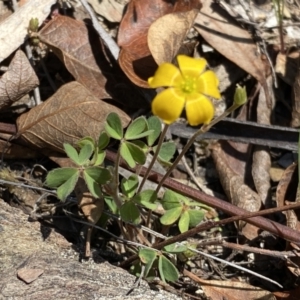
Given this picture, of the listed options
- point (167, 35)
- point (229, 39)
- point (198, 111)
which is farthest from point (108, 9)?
point (198, 111)

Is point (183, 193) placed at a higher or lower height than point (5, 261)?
lower

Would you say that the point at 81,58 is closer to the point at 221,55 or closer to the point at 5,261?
the point at 221,55

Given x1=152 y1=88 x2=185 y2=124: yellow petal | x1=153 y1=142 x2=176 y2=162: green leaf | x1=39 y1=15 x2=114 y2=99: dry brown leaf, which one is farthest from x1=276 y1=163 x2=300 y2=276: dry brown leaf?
x1=152 y1=88 x2=185 y2=124: yellow petal

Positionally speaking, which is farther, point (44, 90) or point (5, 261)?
point (44, 90)

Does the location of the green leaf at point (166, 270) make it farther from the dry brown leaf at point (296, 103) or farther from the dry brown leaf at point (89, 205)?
the dry brown leaf at point (296, 103)

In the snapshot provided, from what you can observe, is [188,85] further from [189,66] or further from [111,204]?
[111,204]

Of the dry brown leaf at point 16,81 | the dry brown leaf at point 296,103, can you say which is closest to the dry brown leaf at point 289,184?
the dry brown leaf at point 296,103

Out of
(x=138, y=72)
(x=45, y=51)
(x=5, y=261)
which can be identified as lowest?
(x=5, y=261)

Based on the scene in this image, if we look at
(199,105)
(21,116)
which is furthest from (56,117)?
(199,105)
